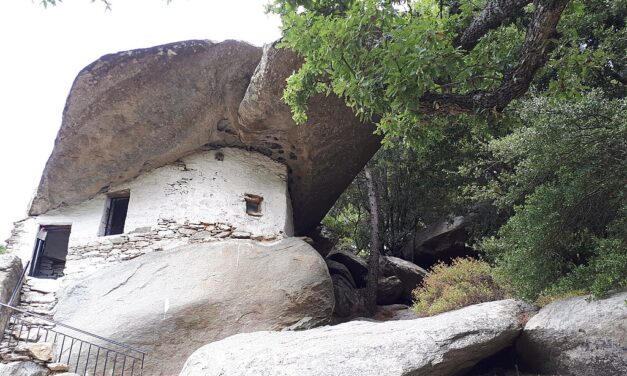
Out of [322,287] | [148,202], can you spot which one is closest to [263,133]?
[148,202]

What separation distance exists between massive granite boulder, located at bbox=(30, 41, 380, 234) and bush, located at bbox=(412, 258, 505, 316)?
3275 millimetres

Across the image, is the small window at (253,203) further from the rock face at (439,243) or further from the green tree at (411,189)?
the rock face at (439,243)

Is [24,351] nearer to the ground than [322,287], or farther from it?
nearer to the ground

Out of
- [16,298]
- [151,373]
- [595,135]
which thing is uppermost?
[595,135]

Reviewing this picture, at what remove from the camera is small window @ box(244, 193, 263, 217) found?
33.7 feet

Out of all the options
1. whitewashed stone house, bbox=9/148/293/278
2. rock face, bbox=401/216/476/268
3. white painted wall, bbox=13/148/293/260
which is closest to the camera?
whitewashed stone house, bbox=9/148/293/278

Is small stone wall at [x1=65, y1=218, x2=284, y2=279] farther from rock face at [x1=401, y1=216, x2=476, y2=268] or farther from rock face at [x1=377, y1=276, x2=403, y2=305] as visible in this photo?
rock face at [x1=401, y1=216, x2=476, y2=268]

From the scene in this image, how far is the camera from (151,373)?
7.14 m

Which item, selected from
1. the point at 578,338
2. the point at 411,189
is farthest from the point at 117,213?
the point at 578,338

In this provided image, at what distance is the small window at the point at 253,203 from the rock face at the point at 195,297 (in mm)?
1233

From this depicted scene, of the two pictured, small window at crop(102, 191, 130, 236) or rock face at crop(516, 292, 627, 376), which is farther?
small window at crop(102, 191, 130, 236)

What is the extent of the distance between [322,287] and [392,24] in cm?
477

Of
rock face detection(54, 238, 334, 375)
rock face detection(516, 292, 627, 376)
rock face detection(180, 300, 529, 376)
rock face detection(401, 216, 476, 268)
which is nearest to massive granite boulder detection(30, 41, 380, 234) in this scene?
rock face detection(54, 238, 334, 375)

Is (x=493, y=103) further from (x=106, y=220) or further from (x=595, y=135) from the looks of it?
(x=106, y=220)
